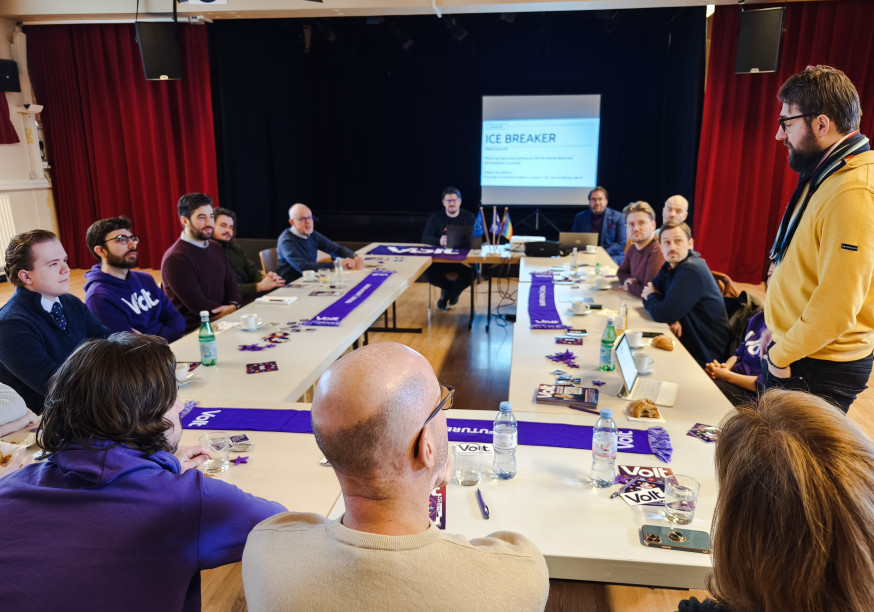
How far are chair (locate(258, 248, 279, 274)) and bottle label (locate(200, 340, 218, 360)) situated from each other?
2.73 m

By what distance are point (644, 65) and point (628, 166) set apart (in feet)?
4.04

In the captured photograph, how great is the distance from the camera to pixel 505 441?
5.65ft

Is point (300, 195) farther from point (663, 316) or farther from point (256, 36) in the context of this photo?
point (663, 316)

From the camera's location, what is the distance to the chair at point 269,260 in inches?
204

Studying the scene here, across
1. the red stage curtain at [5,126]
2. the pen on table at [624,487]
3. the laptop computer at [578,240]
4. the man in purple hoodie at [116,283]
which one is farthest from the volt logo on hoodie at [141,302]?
the red stage curtain at [5,126]

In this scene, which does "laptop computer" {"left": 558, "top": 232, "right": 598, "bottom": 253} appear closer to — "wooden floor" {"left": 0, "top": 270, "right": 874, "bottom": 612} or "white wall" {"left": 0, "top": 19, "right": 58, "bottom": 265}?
"wooden floor" {"left": 0, "top": 270, "right": 874, "bottom": 612}

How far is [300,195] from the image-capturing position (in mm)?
8586

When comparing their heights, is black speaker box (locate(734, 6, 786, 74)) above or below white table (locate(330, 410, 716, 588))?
above

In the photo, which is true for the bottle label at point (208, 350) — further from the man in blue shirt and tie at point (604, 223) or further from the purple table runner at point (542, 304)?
the man in blue shirt and tie at point (604, 223)

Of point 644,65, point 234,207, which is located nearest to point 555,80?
point 644,65

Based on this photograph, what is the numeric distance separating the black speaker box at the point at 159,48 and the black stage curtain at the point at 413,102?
4.02ft

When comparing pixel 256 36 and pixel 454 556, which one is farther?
pixel 256 36


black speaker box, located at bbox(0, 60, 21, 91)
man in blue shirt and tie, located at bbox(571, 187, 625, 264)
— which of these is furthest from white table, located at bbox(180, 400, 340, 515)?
black speaker box, located at bbox(0, 60, 21, 91)

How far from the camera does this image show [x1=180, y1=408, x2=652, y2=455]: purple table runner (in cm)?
185
